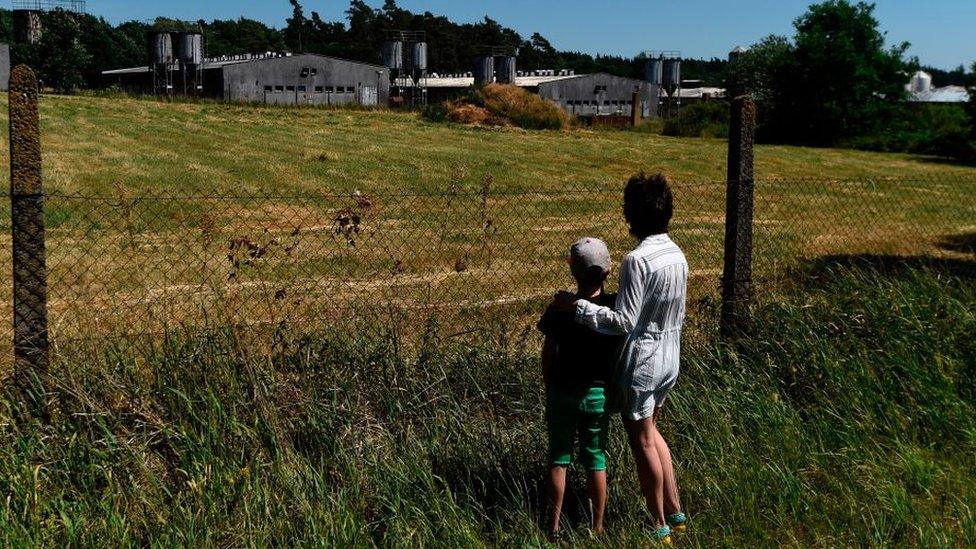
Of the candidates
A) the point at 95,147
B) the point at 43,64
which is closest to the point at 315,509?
the point at 95,147

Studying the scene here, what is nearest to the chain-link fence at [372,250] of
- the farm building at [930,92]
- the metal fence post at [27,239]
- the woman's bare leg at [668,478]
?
the metal fence post at [27,239]

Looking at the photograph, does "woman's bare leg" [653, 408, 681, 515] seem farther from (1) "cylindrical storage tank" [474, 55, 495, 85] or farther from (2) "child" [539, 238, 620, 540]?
(1) "cylindrical storage tank" [474, 55, 495, 85]

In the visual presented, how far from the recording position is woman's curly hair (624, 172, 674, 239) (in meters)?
4.02

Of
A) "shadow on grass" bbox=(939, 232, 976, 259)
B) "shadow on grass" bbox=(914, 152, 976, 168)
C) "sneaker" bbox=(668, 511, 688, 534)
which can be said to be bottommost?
"sneaker" bbox=(668, 511, 688, 534)

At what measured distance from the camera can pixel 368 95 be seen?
64.6 meters

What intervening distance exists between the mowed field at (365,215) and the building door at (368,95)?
102 ft

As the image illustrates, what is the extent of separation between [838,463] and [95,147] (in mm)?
18957

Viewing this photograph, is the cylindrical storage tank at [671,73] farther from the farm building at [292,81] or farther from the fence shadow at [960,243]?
the fence shadow at [960,243]

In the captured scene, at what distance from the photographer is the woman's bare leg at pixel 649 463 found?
4102 mm

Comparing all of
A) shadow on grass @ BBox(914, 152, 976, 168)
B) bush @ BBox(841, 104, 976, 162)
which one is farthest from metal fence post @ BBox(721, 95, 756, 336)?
bush @ BBox(841, 104, 976, 162)

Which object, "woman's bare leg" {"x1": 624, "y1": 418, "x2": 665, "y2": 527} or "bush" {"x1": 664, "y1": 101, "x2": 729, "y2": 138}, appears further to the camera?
"bush" {"x1": 664, "y1": 101, "x2": 729, "y2": 138}

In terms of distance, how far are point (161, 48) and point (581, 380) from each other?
204 ft

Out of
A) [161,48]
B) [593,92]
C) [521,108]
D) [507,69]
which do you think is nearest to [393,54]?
[507,69]

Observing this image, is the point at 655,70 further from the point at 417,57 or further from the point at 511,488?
the point at 511,488
